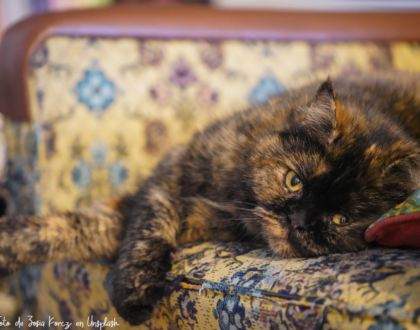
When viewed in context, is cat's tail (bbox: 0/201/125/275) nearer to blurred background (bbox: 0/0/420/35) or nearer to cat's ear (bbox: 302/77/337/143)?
cat's ear (bbox: 302/77/337/143)

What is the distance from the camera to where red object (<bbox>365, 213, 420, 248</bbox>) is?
0.79 metres

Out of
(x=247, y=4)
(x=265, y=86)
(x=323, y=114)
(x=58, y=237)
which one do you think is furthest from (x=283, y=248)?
(x=247, y=4)

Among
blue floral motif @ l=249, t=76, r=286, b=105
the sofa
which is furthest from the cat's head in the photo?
blue floral motif @ l=249, t=76, r=286, b=105

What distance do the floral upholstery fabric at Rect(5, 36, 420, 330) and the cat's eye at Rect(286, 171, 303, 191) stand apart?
0.17 meters

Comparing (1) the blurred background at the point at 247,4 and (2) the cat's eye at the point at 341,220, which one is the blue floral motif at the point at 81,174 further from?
(2) the cat's eye at the point at 341,220

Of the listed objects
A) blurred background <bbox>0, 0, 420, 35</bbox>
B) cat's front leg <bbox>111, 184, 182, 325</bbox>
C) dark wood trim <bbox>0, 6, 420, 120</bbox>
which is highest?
blurred background <bbox>0, 0, 420, 35</bbox>

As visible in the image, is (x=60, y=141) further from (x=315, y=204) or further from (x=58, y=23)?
(x=315, y=204)

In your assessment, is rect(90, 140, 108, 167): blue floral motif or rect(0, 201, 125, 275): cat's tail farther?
rect(90, 140, 108, 167): blue floral motif

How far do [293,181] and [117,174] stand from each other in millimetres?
999

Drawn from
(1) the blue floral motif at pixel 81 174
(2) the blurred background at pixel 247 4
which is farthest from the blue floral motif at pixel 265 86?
(1) the blue floral motif at pixel 81 174

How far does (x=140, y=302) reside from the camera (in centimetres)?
100

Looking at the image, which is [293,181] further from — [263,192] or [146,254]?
[146,254]

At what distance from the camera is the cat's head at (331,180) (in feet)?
3.03

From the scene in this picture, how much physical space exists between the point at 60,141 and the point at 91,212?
0.48 meters
